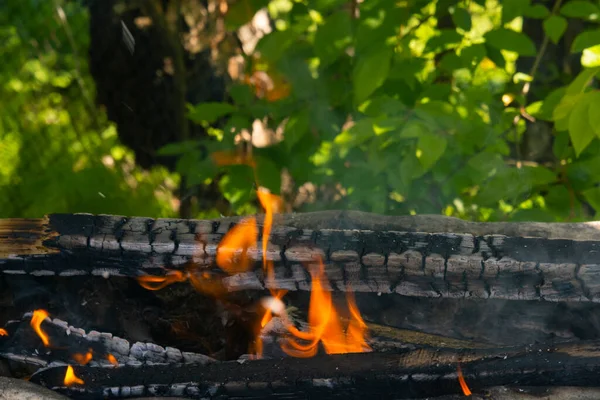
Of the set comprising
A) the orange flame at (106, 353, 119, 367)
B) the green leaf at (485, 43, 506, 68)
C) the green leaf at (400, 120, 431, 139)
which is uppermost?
the green leaf at (485, 43, 506, 68)

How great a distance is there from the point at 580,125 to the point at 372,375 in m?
1.12

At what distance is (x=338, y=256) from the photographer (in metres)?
2.12

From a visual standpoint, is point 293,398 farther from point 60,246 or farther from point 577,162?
point 577,162

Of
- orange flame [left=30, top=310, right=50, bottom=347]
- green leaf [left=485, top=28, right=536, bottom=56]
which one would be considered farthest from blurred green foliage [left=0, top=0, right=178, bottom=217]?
green leaf [left=485, top=28, right=536, bottom=56]

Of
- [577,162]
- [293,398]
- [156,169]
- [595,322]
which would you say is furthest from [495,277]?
[156,169]

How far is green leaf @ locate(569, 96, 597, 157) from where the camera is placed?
231 centimetres

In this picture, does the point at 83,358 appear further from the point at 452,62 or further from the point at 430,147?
the point at 452,62

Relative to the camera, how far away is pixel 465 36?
3.12 m

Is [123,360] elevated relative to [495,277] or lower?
lower

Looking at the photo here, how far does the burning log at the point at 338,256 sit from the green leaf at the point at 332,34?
1.04m

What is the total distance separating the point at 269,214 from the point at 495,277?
79 centimetres

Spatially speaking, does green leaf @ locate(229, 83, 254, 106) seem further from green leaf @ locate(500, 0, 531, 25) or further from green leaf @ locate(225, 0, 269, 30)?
green leaf @ locate(500, 0, 531, 25)

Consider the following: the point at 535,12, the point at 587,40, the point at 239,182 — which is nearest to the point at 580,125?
the point at 587,40

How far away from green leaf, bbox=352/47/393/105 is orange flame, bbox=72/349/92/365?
1.50 metres
